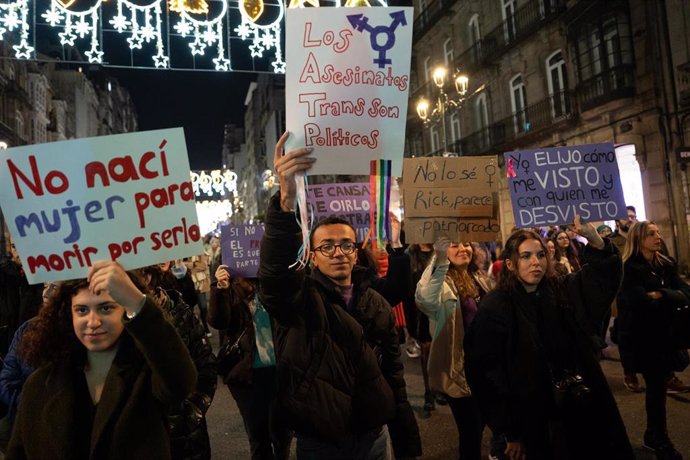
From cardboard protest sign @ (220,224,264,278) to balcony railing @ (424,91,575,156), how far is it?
50.1 ft

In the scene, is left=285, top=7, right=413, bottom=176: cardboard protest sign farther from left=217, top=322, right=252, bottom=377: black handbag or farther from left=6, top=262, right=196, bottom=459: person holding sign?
left=217, top=322, right=252, bottom=377: black handbag

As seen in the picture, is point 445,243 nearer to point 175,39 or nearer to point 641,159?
point 175,39

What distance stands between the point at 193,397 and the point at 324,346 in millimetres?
736

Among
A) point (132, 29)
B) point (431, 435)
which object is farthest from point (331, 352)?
point (132, 29)

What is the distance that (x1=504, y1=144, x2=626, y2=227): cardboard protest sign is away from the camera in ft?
13.6

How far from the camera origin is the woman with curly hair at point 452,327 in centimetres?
372

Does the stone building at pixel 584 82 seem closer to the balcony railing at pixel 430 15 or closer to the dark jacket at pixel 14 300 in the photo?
the balcony railing at pixel 430 15

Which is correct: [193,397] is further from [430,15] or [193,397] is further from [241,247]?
[430,15]

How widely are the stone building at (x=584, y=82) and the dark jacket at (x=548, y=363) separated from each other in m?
12.0

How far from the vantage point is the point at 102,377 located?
2.12 m

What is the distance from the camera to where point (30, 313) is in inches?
205

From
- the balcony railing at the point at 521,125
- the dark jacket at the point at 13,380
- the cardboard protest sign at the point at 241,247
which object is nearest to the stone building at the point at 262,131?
the balcony railing at the point at 521,125

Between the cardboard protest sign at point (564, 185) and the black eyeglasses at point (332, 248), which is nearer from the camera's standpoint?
the black eyeglasses at point (332, 248)

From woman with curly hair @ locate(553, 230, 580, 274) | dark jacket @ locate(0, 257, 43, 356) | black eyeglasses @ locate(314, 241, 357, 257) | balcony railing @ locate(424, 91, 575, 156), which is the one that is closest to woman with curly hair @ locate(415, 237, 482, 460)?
black eyeglasses @ locate(314, 241, 357, 257)
